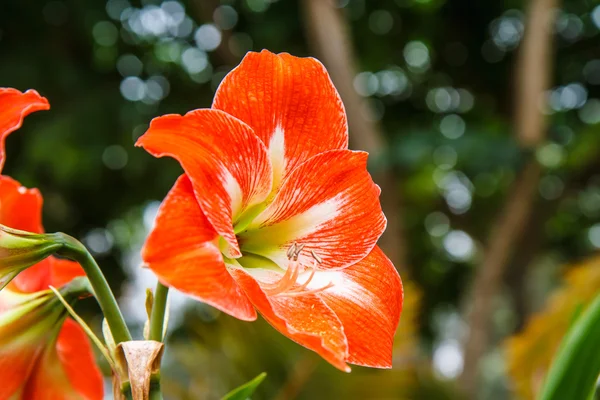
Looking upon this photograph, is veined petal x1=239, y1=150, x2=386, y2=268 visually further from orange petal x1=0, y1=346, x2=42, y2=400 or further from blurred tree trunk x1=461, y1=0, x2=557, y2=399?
blurred tree trunk x1=461, y1=0, x2=557, y2=399

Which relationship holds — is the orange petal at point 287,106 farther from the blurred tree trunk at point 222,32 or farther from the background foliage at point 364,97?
the blurred tree trunk at point 222,32

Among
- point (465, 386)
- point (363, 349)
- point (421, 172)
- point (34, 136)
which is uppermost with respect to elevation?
point (363, 349)

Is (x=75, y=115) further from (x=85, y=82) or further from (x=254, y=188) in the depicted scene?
(x=254, y=188)

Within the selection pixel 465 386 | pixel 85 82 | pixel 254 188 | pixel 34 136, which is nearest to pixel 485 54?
pixel 465 386

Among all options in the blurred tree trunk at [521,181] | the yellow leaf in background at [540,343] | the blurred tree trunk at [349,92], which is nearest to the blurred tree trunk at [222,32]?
the blurred tree trunk at [349,92]

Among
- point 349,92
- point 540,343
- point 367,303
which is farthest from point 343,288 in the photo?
point 349,92
